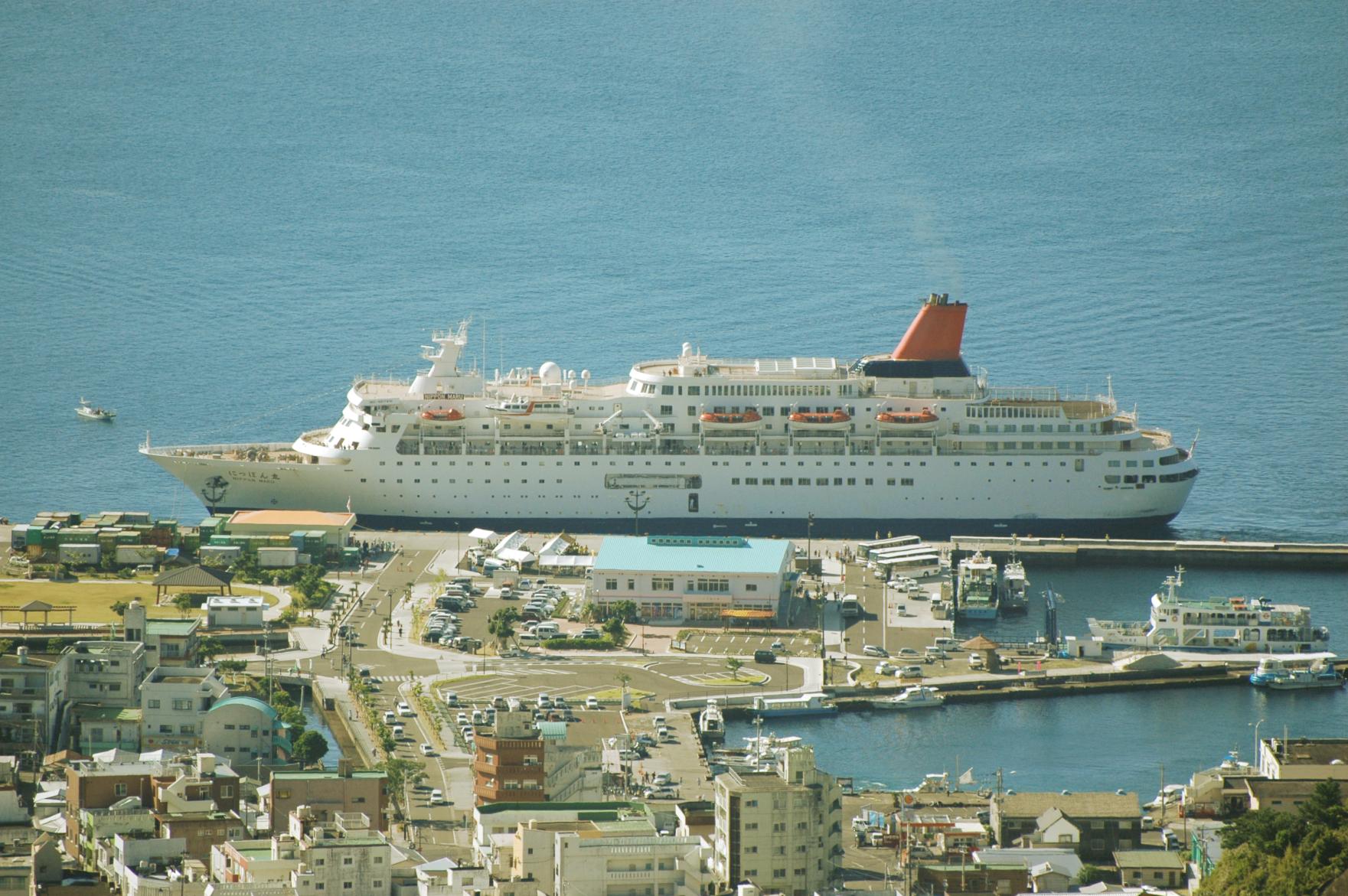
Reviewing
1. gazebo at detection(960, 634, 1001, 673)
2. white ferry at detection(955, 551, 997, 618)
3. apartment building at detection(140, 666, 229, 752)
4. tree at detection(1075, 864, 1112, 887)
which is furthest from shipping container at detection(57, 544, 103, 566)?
tree at detection(1075, 864, 1112, 887)

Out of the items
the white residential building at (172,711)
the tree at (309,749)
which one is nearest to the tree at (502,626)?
the white residential building at (172,711)

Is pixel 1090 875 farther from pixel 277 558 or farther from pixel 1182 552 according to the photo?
pixel 277 558

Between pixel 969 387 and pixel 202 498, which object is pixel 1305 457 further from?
pixel 202 498

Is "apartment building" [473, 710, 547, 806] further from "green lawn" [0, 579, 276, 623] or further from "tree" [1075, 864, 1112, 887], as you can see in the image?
"green lawn" [0, 579, 276, 623]

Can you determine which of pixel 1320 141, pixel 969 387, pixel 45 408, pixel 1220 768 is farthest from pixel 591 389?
pixel 1320 141

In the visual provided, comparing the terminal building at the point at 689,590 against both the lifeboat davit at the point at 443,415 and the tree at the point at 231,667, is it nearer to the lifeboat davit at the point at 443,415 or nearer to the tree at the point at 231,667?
the tree at the point at 231,667

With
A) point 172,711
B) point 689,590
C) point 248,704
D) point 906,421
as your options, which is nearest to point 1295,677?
point 689,590
